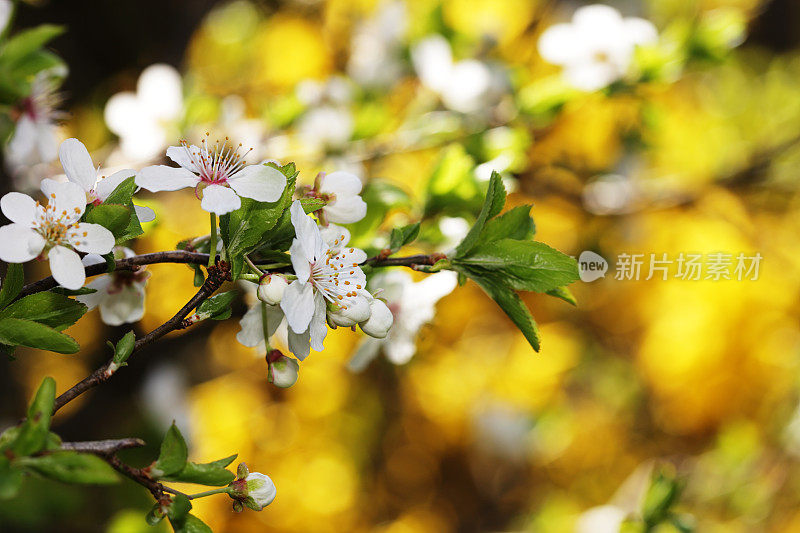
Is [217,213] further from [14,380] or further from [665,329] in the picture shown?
[665,329]

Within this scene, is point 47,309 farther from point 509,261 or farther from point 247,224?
point 509,261

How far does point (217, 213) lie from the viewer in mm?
342

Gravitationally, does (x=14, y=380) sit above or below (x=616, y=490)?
above

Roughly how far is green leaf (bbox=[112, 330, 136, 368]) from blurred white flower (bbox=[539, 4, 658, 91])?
27.1 inches

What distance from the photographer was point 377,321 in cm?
40

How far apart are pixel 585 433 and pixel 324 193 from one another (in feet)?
4.48

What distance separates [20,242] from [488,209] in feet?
0.93

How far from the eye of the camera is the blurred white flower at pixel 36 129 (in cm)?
62

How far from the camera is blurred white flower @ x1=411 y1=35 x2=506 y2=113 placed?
0.85 meters

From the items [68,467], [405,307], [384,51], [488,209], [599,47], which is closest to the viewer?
[68,467]

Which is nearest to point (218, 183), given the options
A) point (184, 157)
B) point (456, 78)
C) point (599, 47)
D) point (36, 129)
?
point (184, 157)

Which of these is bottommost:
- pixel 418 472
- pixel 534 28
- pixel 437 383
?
pixel 418 472

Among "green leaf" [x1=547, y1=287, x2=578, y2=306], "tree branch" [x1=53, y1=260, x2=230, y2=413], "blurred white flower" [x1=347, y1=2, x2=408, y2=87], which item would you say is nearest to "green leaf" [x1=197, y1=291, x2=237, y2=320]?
"tree branch" [x1=53, y1=260, x2=230, y2=413]

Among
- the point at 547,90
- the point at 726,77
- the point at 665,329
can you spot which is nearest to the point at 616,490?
the point at 665,329
